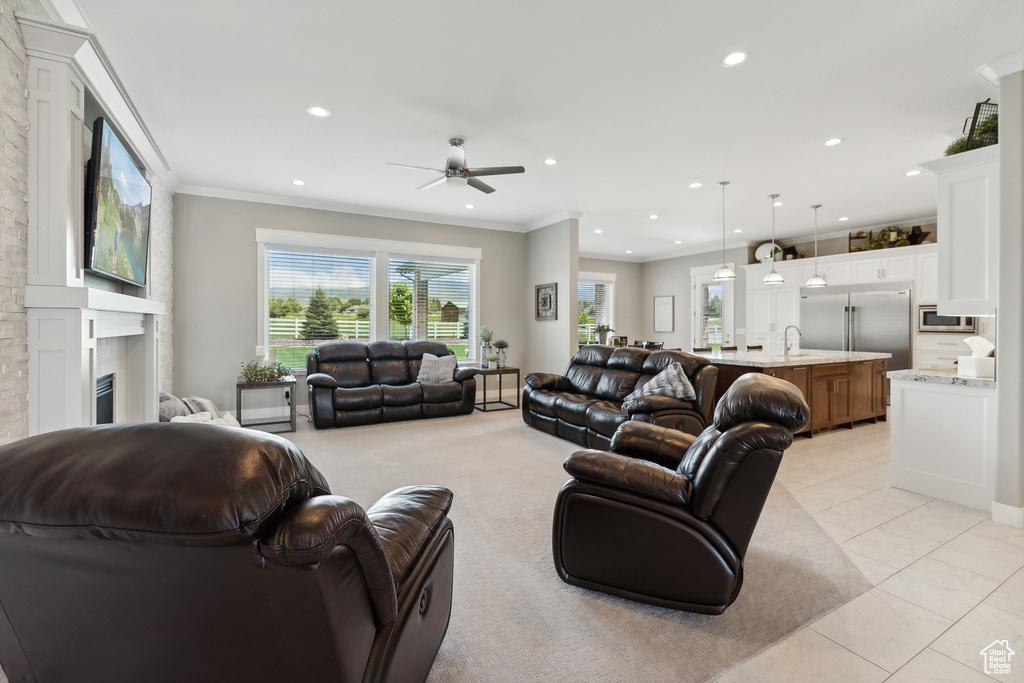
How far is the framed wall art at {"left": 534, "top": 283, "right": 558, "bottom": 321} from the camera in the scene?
7359 millimetres

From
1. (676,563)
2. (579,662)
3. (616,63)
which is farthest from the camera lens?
(616,63)

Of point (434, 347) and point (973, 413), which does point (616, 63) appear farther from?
point (434, 347)

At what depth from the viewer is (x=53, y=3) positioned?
2436 millimetres

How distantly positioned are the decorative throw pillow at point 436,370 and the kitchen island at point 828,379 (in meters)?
3.16

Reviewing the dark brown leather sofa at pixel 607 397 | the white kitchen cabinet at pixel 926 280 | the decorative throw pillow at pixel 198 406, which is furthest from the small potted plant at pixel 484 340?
the white kitchen cabinet at pixel 926 280

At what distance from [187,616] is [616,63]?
335cm

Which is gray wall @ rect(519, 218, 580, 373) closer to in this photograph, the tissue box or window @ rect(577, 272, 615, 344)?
window @ rect(577, 272, 615, 344)

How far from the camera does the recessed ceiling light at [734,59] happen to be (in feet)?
9.55

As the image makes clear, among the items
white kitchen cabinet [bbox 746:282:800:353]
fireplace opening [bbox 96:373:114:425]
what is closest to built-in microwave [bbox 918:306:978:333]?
white kitchen cabinet [bbox 746:282:800:353]

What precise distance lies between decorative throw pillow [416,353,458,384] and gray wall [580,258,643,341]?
17.1ft

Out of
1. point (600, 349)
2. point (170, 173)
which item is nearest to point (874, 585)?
point (600, 349)

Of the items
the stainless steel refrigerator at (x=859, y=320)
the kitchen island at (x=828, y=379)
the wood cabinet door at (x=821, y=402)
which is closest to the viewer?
the kitchen island at (x=828, y=379)

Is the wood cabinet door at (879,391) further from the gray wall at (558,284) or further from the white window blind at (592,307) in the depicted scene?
the white window blind at (592,307)

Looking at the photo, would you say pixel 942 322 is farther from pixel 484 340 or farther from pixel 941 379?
pixel 484 340
